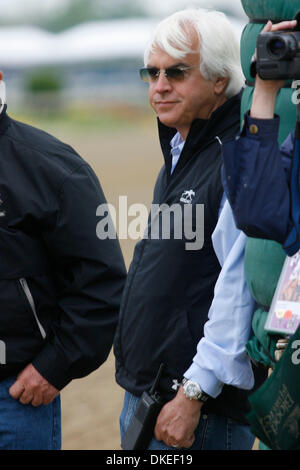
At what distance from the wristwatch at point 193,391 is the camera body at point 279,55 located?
41.2 inches

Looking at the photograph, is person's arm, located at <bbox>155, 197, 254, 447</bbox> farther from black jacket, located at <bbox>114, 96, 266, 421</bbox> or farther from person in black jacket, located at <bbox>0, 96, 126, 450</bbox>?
person in black jacket, located at <bbox>0, 96, 126, 450</bbox>

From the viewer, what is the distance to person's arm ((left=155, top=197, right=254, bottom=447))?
2656 millimetres

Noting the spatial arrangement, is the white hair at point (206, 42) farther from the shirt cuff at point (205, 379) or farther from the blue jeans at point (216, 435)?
the blue jeans at point (216, 435)

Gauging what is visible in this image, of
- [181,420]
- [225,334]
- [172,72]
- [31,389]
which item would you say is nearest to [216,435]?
[181,420]

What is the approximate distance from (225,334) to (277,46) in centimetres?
97

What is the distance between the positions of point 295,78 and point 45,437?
1612 millimetres

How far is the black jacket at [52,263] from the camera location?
2.96 metres

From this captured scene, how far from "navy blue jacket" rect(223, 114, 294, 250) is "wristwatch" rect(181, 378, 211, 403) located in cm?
71

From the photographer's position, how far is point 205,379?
2674mm

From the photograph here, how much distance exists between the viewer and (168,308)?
280cm

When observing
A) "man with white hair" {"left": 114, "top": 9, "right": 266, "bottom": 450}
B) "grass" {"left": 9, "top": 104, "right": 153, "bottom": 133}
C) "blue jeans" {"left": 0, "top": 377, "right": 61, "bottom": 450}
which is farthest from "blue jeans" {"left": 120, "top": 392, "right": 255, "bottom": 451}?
"grass" {"left": 9, "top": 104, "right": 153, "bottom": 133}

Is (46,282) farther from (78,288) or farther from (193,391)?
(193,391)

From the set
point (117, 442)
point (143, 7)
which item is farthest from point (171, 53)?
point (143, 7)
